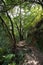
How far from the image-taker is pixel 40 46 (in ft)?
36.8

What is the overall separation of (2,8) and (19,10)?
3.82 meters

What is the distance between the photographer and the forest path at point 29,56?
376 inches

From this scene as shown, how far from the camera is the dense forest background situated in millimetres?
10156

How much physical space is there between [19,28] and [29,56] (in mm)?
4613

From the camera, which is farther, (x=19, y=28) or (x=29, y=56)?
(x=19, y=28)

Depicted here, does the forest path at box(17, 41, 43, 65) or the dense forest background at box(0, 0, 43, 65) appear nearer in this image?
the forest path at box(17, 41, 43, 65)

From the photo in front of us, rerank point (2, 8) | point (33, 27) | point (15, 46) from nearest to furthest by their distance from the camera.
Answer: point (2, 8) → point (15, 46) → point (33, 27)

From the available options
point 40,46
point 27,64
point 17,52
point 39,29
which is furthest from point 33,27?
point 27,64

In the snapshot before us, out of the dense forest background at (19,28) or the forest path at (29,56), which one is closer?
the forest path at (29,56)

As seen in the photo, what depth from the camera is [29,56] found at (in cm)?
1008

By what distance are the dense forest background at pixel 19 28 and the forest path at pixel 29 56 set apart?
7 cm

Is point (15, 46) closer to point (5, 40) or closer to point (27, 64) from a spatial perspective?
point (5, 40)

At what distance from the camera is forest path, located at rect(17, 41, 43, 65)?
9543 millimetres

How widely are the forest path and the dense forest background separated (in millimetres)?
68
